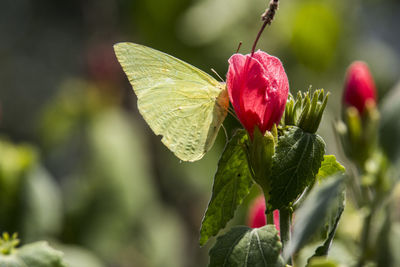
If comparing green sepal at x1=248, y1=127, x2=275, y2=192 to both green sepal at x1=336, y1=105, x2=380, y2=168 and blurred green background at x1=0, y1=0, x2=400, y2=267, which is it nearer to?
green sepal at x1=336, y1=105, x2=380, y2=168

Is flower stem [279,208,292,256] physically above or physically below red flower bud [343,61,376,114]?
below

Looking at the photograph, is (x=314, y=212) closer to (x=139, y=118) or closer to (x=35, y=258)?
(x=35, y=258)

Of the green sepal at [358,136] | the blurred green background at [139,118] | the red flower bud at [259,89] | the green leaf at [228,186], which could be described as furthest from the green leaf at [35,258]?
the blurred green background at [139,118]

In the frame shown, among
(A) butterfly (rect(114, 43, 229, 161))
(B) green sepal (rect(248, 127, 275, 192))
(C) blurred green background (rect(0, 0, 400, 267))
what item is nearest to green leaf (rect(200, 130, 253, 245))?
(B) green sepal (rect(248, 127, 275, 192))

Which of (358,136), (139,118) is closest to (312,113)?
(358,136)

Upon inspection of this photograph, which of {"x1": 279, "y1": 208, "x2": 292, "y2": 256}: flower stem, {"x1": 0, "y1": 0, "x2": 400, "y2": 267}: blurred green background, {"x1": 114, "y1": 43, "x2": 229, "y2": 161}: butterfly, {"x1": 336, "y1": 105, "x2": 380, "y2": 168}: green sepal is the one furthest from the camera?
{"x1": 0, "y1": 0, "x2": 400, "y2": 267}: blurred green background

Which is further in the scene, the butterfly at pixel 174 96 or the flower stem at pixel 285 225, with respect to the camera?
the butterfly at pixel 174 96

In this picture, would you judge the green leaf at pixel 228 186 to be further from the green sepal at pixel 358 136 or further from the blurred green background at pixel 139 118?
the blurred green background at pixel 139 118
